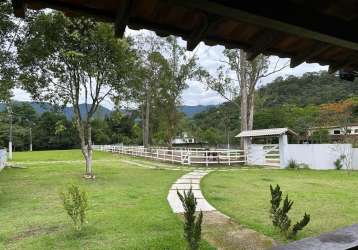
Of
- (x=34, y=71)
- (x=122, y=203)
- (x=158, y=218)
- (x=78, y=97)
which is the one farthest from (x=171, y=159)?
(x=158, y=218)

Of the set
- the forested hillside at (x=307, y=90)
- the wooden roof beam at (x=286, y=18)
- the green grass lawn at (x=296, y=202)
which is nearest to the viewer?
the wooden roof beam at (x=286, y=18)

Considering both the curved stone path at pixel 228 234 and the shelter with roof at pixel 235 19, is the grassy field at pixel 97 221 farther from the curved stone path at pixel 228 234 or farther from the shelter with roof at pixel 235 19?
the shelter with roof at pixel 235 19

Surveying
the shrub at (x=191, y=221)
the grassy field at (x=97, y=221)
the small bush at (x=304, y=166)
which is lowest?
the grassy field at (x=97, y=221)

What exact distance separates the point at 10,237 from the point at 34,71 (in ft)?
30.4

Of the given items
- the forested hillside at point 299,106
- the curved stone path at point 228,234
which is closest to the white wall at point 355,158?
the forested hillside at point 299,106

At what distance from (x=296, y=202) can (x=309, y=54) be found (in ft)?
21.7

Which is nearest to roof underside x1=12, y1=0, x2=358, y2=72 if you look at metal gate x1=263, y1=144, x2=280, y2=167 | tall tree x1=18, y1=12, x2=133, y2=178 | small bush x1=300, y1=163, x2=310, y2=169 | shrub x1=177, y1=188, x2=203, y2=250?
shrub x1=177, y1=188, x2=203, y2=250

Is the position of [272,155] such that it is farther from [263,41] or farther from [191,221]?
[263,41]

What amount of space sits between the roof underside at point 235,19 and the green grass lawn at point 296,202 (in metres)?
3.70

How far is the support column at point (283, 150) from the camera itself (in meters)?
19.3

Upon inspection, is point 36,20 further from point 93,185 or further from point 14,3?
point 14,3

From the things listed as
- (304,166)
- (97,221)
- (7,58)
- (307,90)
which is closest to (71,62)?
(7,58)

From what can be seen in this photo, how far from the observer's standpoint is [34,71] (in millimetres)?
13562

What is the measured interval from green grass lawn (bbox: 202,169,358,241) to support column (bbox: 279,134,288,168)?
6064 mm
